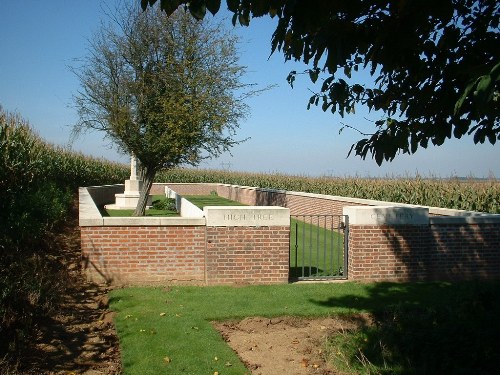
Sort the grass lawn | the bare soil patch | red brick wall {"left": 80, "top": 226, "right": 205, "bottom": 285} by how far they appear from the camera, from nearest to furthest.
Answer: the grass lawn → the bare soil patch → red brick wall {"left": 80, "top": 226, "right": 205, "bottom": 285}

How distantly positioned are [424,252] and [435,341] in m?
4.74

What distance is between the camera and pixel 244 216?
8.38m

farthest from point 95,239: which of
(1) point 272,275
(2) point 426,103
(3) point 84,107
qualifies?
(3) point 84,107

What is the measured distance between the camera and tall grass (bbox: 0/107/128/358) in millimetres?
5527

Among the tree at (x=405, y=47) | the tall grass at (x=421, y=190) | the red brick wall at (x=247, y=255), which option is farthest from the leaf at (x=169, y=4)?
the tall grass at (x=421, y=190)

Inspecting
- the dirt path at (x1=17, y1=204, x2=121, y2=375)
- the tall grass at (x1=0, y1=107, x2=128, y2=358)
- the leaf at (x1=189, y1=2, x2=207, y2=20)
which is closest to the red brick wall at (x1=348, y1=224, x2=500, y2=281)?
the dirt path at (x1=17, y1=204, x2=121, y2=375)

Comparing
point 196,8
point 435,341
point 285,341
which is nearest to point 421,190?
point 285,341

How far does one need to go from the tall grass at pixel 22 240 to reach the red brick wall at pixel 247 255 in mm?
2398

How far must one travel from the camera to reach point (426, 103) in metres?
3.79

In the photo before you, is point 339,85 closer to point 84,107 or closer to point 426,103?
point 426,103

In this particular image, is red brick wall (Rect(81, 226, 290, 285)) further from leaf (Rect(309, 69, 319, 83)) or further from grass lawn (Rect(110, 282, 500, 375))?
leaf (Rect(309, 69, 319, 83))

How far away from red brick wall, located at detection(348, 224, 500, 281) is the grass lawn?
661 mm

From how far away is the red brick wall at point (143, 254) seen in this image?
8.20m

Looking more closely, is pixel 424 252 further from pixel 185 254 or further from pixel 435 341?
pixel 435 341
